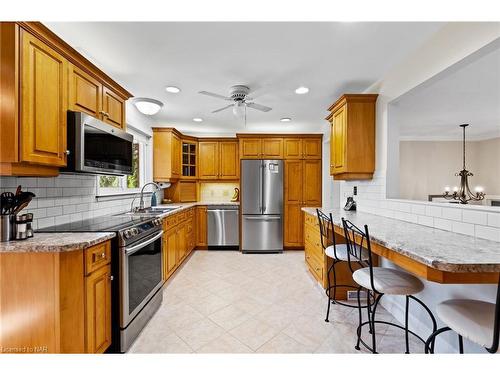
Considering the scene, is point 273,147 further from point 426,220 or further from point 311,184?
point 426,220

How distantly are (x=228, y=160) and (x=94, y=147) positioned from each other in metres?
3.21

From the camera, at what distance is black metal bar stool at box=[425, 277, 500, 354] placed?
3.07ft

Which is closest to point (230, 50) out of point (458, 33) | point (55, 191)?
point (458, 33)

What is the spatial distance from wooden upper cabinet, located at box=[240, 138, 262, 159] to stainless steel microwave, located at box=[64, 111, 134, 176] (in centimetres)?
246

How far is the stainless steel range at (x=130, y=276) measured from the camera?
5.74ft

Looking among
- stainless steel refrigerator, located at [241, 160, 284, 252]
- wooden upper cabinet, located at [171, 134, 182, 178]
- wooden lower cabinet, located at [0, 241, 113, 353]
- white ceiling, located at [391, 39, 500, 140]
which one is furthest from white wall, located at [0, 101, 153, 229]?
white ceiling, located at [391, 39, 500, 140]

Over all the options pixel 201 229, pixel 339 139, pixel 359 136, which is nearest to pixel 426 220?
pixel 359 136

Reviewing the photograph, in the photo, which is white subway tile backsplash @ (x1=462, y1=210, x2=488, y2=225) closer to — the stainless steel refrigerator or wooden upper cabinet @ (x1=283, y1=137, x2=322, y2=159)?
the stainless steel refrigerator

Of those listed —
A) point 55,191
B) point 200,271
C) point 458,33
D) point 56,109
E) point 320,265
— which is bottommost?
point 200,271

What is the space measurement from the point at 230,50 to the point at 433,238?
2.07 meters

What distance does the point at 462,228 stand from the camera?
165 cm

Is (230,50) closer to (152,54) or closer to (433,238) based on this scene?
(152,54)

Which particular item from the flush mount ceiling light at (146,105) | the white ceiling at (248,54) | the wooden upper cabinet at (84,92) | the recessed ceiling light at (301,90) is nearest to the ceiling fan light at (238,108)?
the white ceiling at (248,54)
